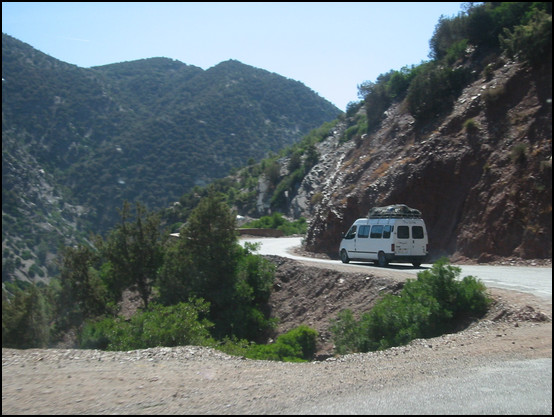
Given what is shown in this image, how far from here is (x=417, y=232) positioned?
76.8ft

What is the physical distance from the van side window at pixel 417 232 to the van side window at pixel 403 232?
0.89 feet

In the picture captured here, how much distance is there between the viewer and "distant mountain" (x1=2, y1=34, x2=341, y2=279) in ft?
150

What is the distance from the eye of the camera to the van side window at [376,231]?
2398 centimetres

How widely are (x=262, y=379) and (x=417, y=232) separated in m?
17.3

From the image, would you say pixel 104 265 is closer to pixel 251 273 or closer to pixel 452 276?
pixel 251 273

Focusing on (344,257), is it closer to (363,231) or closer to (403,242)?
(363,231)

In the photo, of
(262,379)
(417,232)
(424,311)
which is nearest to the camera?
(262,379)

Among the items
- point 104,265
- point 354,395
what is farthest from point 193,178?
point 354,395

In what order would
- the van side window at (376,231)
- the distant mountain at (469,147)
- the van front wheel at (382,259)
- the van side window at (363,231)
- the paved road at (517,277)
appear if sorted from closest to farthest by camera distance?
the paved road at (517,277) → the distant mountain at (469,147) → the van front wheel at (382,259) → the van side window at (376,231) → the van side window at (363,231)

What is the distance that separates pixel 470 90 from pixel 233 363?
27128mm

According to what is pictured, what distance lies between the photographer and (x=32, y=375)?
7156 millimetres

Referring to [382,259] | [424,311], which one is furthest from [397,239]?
[424,311]

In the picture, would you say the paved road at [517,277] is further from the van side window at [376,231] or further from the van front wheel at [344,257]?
the van front wheel at [344,257]

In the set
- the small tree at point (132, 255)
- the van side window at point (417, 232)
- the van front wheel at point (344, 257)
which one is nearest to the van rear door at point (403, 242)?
the van side window at point (417, 232)
